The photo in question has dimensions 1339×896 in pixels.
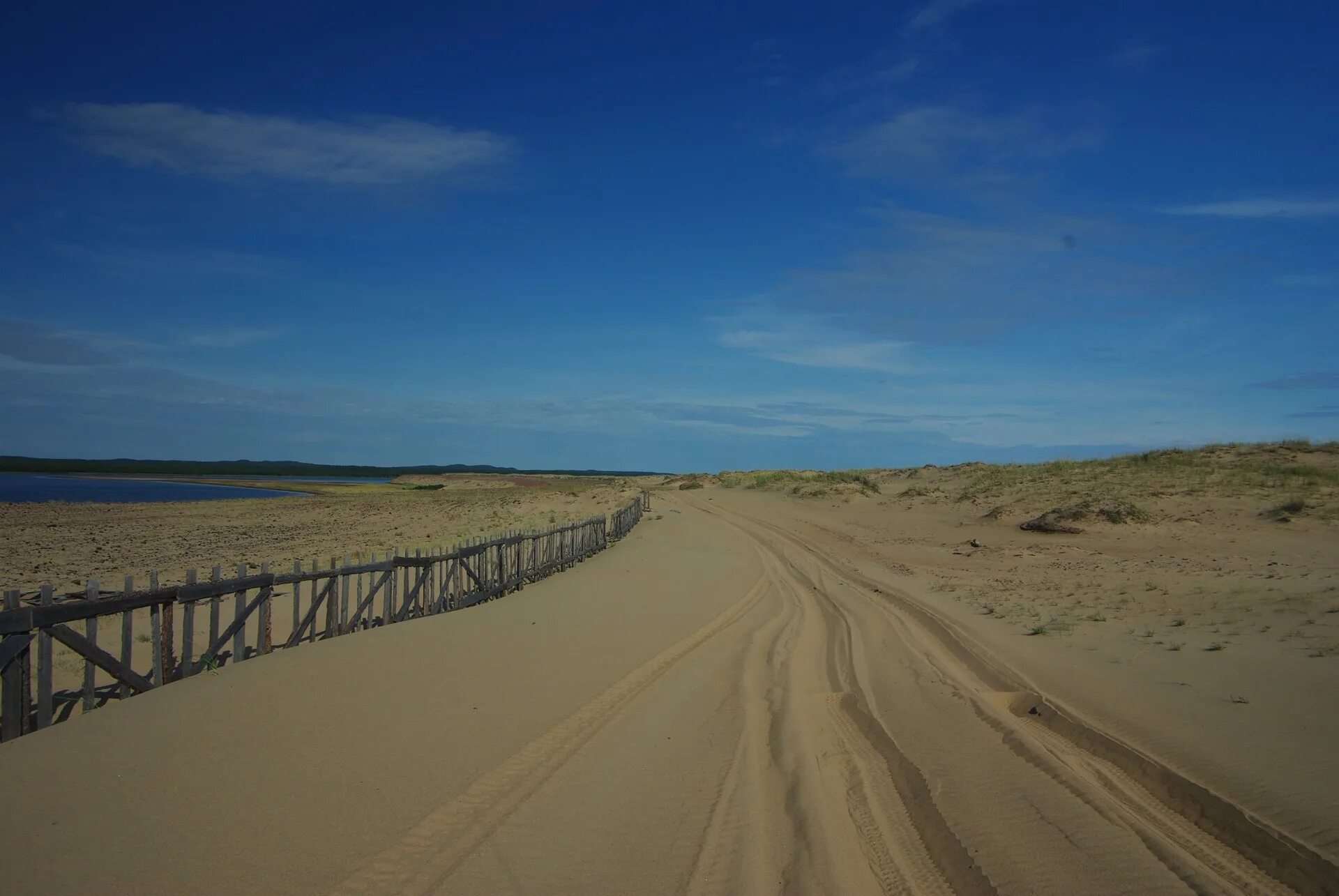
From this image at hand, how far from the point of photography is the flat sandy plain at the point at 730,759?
464 cm

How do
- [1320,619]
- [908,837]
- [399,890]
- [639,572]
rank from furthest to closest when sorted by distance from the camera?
[639,572] < [1320,619] < [908,837] < [399,890]

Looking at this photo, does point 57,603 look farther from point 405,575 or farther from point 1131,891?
point 1131,891

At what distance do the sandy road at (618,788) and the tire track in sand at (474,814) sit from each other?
0.07 ft

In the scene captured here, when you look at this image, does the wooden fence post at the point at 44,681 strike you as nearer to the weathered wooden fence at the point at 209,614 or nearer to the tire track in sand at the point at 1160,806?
the weathered wooden fence at the point at 209,614

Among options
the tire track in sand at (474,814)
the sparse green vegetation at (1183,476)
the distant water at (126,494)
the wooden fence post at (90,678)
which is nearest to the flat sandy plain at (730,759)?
the tire track in sand at (474,814)

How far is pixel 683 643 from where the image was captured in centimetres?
1152

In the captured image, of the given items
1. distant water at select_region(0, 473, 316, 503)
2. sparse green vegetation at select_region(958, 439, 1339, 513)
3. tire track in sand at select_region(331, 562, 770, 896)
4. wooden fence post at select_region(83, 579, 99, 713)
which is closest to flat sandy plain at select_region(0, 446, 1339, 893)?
tire track in sand at select_region(331, 562, 770, 896)

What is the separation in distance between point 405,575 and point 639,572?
24.2 ft

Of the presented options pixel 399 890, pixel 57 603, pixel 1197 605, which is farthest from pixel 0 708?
pixel 1197 605

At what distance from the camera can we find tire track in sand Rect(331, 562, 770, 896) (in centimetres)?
443

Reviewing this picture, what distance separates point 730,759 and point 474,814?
223 cm

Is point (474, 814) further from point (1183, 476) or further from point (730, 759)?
point (1183, 476)

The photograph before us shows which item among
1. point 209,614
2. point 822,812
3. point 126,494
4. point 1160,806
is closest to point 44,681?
point 209,614

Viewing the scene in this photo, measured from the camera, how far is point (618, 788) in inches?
233
